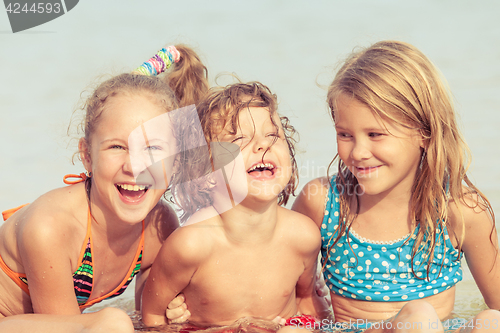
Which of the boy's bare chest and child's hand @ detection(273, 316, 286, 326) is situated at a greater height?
the boy's bare chest

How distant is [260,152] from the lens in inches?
111

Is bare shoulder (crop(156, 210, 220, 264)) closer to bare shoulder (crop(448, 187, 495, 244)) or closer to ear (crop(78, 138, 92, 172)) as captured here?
ear (crop(78, 138, 92, 172))

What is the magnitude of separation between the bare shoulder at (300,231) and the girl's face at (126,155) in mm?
761

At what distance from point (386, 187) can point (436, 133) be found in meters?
0.40

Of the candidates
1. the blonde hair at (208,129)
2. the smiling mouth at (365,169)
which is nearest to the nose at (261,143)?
the blonde hair at (208,129)

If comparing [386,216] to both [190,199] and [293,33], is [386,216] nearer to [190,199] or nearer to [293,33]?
Answer: [190,199]

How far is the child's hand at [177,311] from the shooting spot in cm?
299

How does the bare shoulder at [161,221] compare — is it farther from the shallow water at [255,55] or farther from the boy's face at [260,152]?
the shallow water at [255,55]

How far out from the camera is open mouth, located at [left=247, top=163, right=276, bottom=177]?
2.85 meters

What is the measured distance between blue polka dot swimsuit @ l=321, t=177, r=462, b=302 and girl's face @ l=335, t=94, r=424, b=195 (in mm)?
373

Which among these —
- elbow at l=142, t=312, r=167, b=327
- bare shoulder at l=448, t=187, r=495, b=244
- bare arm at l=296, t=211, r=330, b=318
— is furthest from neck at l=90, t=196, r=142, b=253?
bare shoulder at l=448, t=187, r=495, b=244

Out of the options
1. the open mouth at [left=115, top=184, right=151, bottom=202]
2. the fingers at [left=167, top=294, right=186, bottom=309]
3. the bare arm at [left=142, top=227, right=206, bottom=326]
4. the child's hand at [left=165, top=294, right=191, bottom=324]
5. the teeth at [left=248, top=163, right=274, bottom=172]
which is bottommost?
the child's hand at [left=165, top=294, right=191, bottom=324]

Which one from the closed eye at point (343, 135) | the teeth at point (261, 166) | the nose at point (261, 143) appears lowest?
the teeth at point (261, 166)

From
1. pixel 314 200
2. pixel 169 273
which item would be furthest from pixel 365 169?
pixel 169 273
